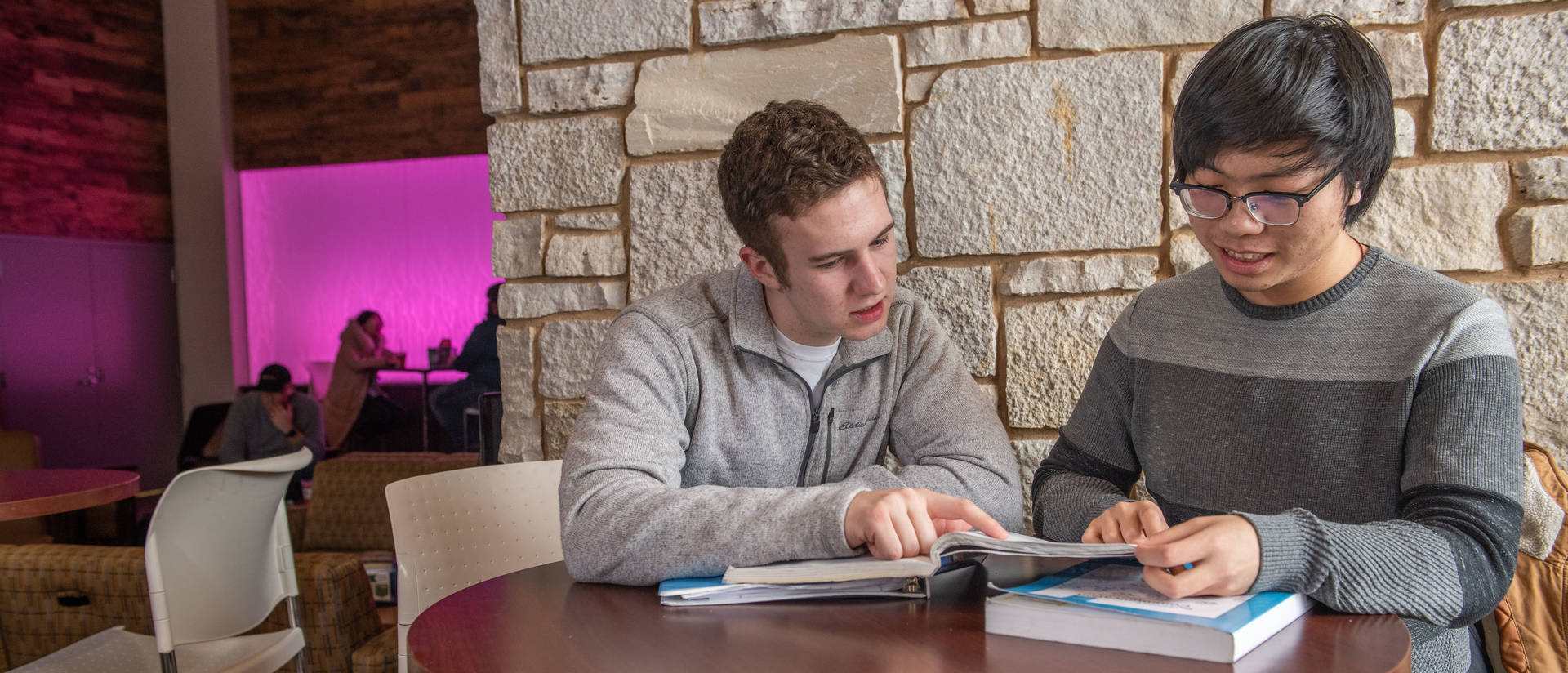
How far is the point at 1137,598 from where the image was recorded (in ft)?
3.10

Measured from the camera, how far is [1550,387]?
1.68 metres

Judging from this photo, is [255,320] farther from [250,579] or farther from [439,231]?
[250,579]

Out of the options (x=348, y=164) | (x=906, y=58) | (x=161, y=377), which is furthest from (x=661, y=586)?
(x=161, y=377)

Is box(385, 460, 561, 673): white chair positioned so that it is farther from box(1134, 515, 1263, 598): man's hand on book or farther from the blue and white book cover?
box(1134, 515, 1263, 598): man's hand on book

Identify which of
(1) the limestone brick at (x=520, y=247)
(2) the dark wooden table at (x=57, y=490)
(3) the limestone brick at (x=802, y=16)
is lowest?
(2) the dark wooden table at (x=57, y=490)

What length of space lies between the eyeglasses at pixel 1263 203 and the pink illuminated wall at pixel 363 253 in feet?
20.1

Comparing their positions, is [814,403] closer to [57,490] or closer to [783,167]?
[783,167]

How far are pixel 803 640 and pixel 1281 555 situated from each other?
0.46 metres

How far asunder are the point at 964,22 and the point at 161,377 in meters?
7.16

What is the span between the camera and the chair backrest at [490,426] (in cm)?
246

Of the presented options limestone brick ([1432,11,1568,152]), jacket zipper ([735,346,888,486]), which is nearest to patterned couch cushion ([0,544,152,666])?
jacket zipper ([735,346,888,486])

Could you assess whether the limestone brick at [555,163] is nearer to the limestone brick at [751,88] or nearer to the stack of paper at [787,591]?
the limestone brick at [751,88]

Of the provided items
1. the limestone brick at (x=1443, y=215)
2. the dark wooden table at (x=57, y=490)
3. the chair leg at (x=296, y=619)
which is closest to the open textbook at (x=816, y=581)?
the limestone brick at (x=1443, y=215)

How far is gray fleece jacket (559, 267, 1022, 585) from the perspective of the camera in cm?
121
